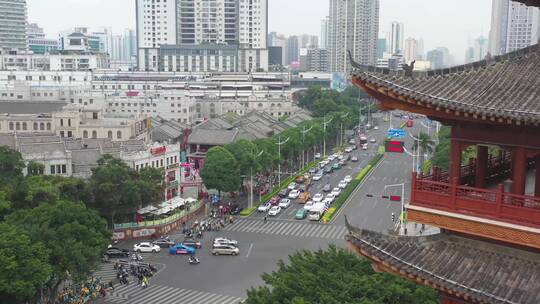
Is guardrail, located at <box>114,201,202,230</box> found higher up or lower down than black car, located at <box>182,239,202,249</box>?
higher up

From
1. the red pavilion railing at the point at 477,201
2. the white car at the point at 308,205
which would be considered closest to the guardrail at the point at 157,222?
the white car at the point at 308,205

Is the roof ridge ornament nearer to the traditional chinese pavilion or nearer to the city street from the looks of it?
the traditional chinese pavilion

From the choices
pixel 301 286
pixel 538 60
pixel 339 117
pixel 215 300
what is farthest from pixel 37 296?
pixel 339 117

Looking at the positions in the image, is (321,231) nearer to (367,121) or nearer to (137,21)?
(367,121)

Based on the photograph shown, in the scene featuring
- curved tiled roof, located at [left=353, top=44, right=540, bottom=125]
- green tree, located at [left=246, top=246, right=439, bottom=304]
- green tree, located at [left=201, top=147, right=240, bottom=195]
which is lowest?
green tree, located at [left=201, top=147, right=240, bottom=195]

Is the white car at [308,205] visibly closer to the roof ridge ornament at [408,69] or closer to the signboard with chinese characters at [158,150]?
the signboard with chinese characters at [158,150]

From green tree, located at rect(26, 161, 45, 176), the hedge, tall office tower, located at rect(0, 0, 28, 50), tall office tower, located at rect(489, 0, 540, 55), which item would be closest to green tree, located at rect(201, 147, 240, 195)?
the hedge
